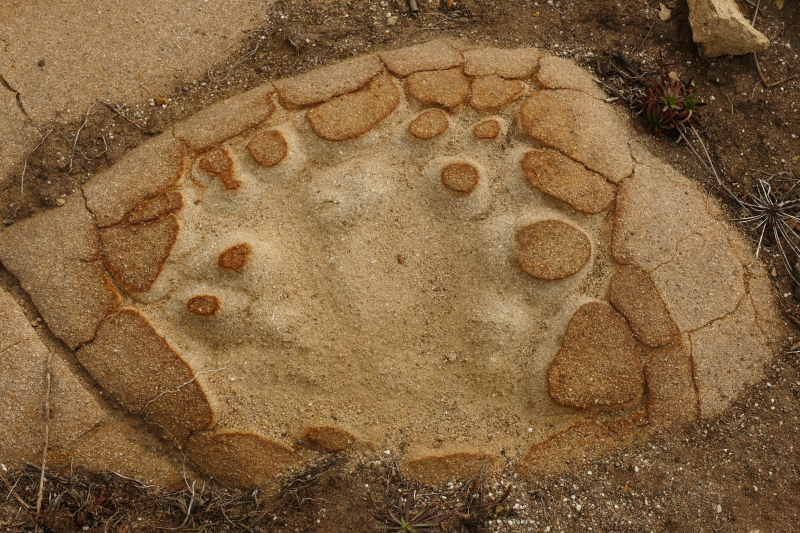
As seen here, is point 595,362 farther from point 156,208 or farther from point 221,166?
point 156,208

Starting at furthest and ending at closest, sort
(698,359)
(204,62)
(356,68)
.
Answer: (204,62) → (356,68) → (698,359)

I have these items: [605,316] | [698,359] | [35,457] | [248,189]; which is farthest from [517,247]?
[35,457]

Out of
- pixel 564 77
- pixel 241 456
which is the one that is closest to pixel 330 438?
pixel 241 456

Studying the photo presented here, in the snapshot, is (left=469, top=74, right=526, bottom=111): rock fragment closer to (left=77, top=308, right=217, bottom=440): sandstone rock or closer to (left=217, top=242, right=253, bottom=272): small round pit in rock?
(left=217, top=242, right=253, bottom=272): small round pit in rock

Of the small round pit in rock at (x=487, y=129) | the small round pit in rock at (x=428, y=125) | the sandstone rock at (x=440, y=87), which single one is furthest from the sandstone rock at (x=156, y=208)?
the small round pit in rock at (x=487, y=129)

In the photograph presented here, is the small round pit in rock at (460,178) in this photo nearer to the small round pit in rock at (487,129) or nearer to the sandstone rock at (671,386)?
the small round pit in rock at (487,129)

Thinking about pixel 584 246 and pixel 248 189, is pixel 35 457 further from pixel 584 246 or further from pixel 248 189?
pixel 584 246
